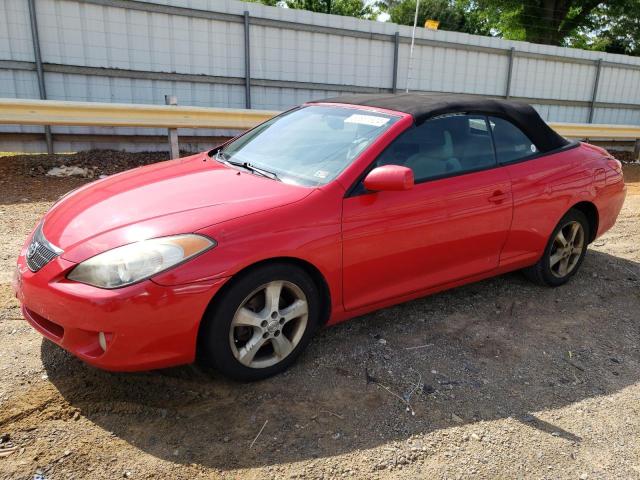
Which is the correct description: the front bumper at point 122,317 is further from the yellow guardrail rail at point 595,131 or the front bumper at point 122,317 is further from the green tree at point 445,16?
the green tree at point 445,16

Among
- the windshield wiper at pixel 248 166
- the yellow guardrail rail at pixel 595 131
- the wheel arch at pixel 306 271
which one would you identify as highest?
the windshield wiper at pixel 248 166

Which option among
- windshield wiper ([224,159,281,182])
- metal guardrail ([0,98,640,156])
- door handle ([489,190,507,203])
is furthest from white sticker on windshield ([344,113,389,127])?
metal guardrail ([0,98,640,156])

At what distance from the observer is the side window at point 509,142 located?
4.05 metres

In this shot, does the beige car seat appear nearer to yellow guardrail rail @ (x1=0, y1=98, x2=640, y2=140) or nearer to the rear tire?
the rear tire

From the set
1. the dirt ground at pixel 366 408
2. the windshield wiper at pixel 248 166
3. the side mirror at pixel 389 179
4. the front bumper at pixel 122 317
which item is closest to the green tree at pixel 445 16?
→ the windshield wiper at pixel 248 166

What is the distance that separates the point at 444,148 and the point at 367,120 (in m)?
0.57

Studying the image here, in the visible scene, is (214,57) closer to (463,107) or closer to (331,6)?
(463,107)

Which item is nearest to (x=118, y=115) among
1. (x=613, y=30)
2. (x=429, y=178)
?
(x=429, y=178)

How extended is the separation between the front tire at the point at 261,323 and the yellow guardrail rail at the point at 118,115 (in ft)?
17.9

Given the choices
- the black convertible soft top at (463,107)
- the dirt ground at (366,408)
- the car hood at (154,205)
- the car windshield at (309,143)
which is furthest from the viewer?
the black convertible soft top at (463,107)

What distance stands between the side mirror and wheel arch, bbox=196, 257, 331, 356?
1.97 feet

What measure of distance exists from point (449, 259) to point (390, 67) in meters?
8.92

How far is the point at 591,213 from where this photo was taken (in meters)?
4.70

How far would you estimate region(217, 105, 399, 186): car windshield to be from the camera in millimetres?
3383
